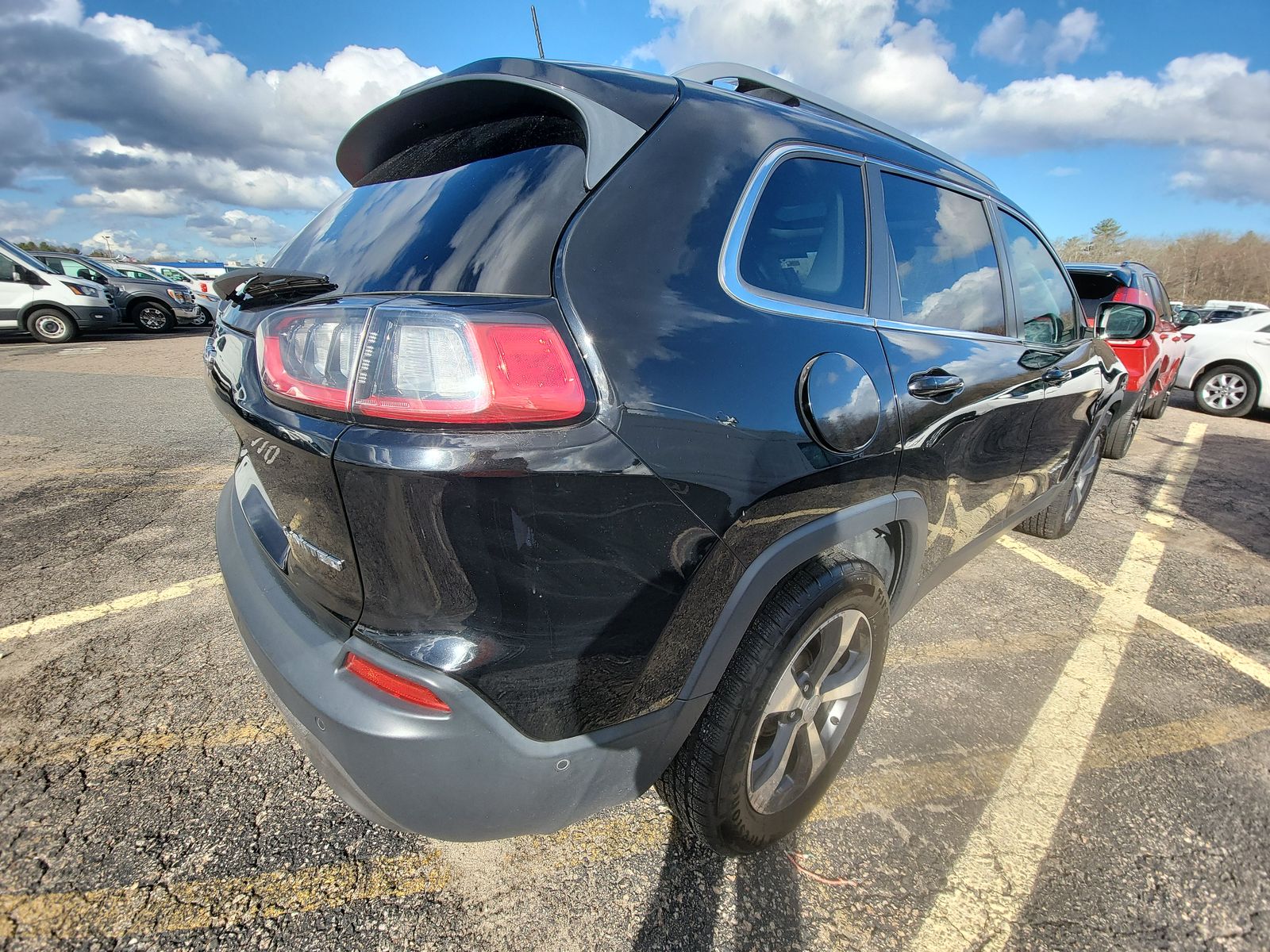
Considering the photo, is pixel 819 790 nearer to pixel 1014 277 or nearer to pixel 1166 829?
pixel 1166 829

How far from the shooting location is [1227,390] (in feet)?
28.7

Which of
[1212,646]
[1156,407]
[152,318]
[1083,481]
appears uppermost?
[1156,407]

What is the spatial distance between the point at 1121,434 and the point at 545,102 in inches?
244

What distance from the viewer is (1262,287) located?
193 ft

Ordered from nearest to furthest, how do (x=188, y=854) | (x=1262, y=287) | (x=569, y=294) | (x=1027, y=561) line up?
(x=569, y=294) → (x=188, y=854) → (x=1027, y=561) → (x=1262, y=287)

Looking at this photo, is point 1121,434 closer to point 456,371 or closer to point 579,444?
point 579,444

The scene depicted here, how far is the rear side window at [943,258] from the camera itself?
1.95 meters

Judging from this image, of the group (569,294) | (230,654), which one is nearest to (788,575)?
(569,294)

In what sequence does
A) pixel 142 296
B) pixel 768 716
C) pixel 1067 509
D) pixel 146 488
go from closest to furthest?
1. pixel 768 716
2. pixel 1067 509
3. pixel 146 488
4. pixel 142 296

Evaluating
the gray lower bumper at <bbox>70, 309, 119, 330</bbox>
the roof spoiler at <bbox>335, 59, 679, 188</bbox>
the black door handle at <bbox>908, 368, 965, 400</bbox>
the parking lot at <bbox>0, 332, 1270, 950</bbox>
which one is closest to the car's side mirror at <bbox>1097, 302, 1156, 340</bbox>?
the parking lot at <bbox>0, 332, 1270, 950</bbox>

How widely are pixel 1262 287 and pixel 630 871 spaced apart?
271 ft

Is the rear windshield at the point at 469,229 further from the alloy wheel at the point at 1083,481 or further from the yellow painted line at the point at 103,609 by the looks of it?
the alloy wheel at the point at 1083,481

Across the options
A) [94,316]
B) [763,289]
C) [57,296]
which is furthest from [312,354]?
[94,316]

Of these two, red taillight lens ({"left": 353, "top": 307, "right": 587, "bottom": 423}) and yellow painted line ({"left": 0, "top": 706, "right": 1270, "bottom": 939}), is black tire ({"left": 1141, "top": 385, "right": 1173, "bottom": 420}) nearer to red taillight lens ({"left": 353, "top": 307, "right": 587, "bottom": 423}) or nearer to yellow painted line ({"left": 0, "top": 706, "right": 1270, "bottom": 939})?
yellow painted line ({"left": 0, "top": 706, "right": 1270, "bottom": 939})
